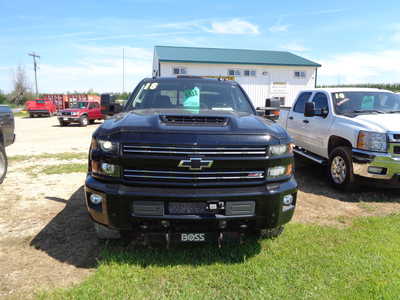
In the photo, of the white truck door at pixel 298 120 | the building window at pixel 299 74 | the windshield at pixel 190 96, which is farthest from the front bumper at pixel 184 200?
the building window at pixel 299 74

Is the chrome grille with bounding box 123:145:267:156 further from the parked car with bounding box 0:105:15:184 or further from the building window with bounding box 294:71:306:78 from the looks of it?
the building window with bounding box 294:71:306:78

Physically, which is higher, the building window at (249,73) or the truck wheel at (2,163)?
the building window at (249,73)

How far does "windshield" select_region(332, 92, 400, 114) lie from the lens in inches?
229

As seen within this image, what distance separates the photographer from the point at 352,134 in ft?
16.6

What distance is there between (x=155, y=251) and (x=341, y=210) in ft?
9.61

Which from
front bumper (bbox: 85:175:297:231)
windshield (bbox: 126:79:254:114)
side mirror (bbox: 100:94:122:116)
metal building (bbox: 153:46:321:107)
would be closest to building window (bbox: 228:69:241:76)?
metal building (bbox: 153:46:321:107)

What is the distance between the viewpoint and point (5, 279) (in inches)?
104

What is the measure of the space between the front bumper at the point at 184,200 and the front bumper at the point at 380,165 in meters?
2.71

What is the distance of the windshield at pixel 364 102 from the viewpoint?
581cm

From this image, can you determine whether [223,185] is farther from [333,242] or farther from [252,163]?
[333,242]

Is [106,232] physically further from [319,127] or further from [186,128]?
[319,127]

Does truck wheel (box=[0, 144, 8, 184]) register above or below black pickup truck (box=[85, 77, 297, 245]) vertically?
below

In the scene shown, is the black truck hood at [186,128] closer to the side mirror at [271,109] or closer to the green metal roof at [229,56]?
the side mirror at [271,109]

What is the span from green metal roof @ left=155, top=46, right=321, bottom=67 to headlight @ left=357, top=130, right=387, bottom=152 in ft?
73.6
